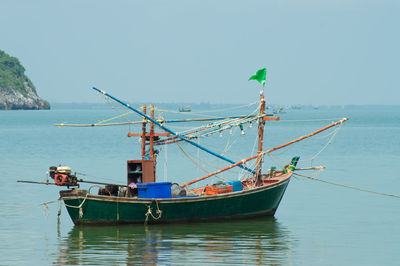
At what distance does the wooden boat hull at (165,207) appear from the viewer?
101 ft

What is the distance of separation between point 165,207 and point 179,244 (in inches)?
119

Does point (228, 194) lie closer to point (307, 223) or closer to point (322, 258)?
point (307, 223)

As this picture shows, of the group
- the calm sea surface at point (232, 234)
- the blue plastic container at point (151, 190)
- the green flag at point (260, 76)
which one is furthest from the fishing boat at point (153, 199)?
the green flag at point (260, 76)

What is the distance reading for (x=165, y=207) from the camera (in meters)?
31.5

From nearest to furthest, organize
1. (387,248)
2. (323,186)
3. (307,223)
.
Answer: (387,248)
(307,223)
(323,186)

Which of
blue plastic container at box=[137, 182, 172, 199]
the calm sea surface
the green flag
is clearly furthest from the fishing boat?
the green flag

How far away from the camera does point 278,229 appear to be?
107ft

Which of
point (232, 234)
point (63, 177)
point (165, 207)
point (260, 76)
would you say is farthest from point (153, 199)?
point (260, 76)

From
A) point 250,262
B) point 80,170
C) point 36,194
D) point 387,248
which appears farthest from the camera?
point 80,170

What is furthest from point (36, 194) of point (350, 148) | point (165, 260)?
point (350, 148)

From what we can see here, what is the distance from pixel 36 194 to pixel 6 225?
9.33 m

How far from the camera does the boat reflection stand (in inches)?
1041

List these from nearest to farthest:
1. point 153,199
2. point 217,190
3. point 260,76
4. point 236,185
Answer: point 153,199 < point 217,190 < point 236,185 < point 260,76

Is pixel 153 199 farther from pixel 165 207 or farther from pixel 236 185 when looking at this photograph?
pixel 236 185
